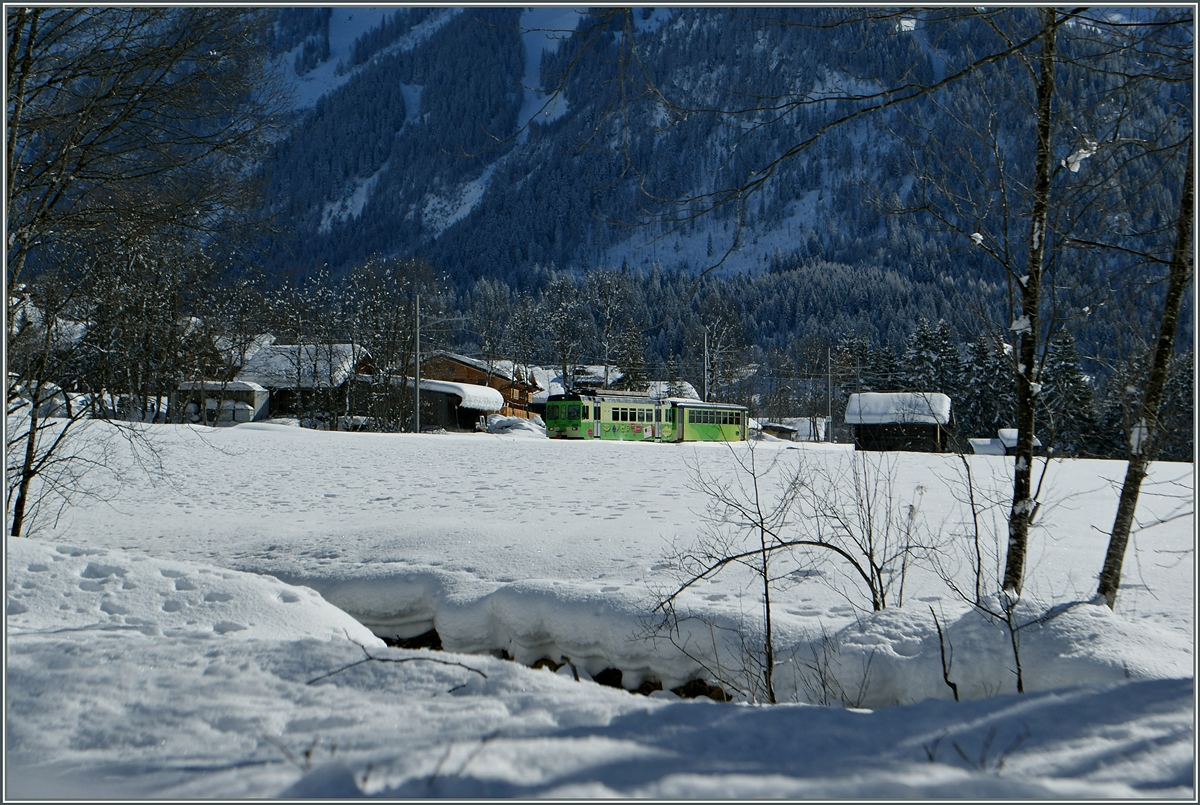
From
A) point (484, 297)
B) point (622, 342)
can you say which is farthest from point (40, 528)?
point (484, 297)

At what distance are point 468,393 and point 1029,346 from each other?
3788cm

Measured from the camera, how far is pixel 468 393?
41656mm

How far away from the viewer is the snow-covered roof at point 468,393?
4084cm

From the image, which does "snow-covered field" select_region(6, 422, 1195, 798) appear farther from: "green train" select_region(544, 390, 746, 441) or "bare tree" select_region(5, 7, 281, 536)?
"green train" select_region(544, 390, 746, 441)

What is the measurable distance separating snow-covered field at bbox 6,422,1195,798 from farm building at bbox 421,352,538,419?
4170 centimetres

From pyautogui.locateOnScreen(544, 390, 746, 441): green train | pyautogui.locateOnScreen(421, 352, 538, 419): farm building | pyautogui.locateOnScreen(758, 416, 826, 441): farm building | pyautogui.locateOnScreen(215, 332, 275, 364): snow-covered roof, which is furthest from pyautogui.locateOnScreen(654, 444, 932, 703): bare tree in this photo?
pyautogui.locateOnScreen(421, 352, 538, 419): farm building

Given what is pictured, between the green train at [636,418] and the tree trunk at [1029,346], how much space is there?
2249cm

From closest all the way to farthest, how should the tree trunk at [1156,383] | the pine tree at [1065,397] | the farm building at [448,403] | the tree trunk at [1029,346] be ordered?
1. the tree trunk at [1156,383]
2. the tree trunk at [1029,346]
3. the pine tree at [1065,397]
4. the farm building at [448,403]

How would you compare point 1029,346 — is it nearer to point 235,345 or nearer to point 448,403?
point 235,345

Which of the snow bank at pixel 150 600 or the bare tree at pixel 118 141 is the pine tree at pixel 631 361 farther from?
the snow bank at pixel 150 600

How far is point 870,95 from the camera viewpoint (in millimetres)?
3355

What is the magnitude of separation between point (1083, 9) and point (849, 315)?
273 feet

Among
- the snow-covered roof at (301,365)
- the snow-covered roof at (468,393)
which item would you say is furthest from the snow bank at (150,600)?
the snow-covered roof at (468,393)

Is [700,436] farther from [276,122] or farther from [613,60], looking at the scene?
[613,60]
